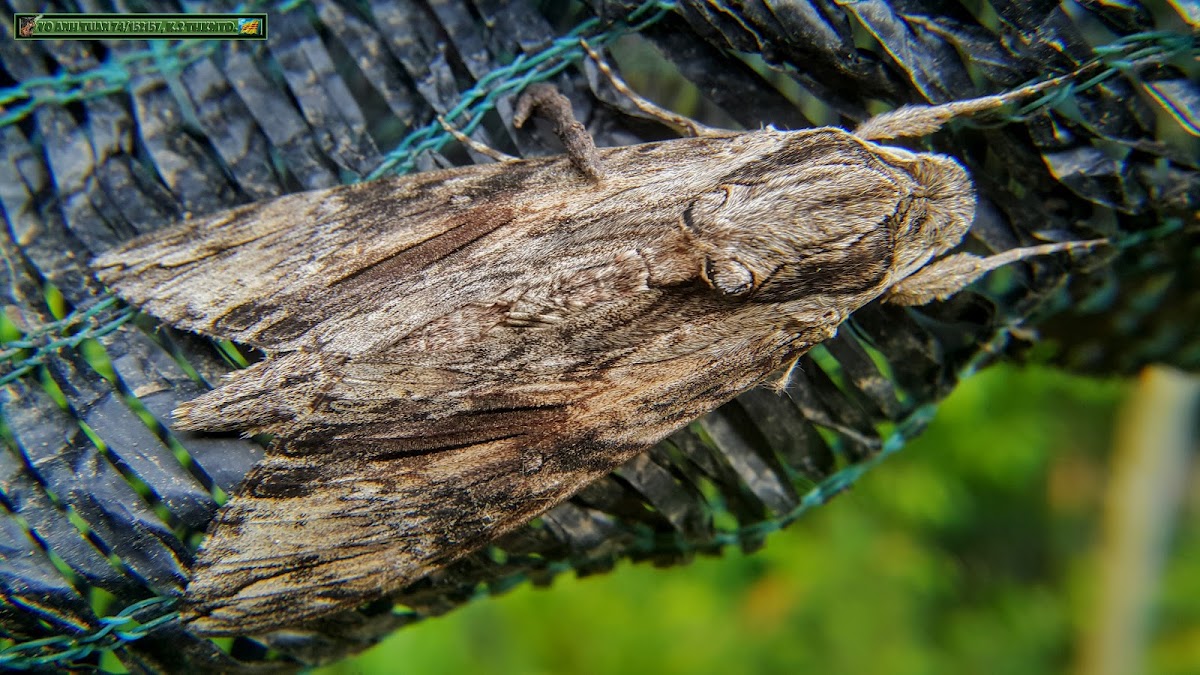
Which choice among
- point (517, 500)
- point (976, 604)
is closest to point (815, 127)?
point (517, 500)

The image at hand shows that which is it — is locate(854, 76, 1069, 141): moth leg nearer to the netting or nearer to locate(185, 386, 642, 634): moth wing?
the netting

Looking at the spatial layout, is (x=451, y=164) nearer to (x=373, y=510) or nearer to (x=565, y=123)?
(x=565, y=123)

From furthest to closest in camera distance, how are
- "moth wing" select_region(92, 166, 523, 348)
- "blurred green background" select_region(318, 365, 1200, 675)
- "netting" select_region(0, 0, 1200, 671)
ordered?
"blurred green background" select_region(318, 365, 1200, 675) → "moth wing" select_region(92, 166, 523, 348) → "netting" select_region(0, 0, 1200, 671)

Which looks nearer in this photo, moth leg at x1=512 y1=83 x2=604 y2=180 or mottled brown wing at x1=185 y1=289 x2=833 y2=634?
mottled brown wing at x1=185 y1=289 x2=833 y2=634

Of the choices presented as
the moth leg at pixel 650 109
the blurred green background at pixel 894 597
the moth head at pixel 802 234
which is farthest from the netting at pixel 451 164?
the blurred green background at pixel 894 597

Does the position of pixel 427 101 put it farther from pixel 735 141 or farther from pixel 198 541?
pixel 198 541

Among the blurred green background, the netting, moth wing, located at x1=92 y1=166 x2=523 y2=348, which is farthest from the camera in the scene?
the blurred green background

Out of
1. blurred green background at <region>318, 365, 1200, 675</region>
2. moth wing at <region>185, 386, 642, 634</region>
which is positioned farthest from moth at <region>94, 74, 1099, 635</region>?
blurred green background at <region>318, 365, 1200, 675</region>

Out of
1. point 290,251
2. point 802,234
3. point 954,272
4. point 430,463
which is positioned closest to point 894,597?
point 954,272

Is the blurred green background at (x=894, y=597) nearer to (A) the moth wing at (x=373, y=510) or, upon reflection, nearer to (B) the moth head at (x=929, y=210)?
(A) the moth wing at (x=373, y=510)
